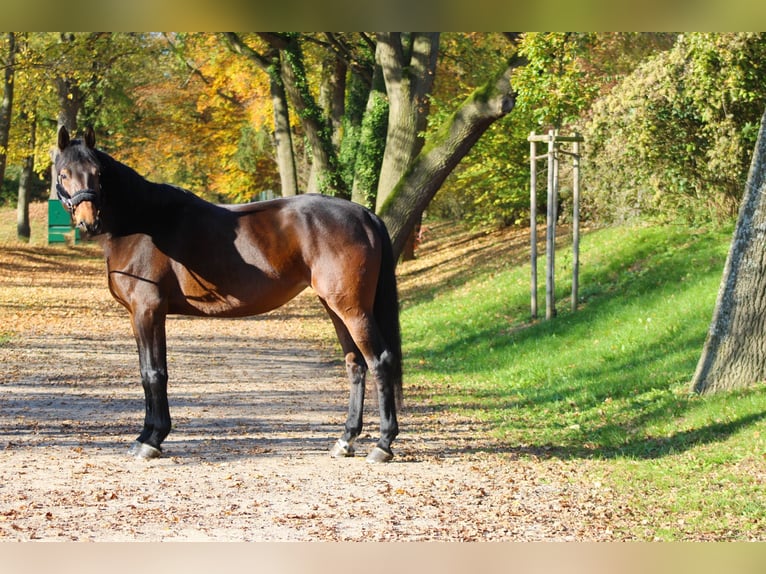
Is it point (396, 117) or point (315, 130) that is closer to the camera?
point (396, 117)

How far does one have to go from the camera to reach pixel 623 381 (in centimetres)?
1156

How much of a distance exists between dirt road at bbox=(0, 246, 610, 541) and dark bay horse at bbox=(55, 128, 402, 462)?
645mm

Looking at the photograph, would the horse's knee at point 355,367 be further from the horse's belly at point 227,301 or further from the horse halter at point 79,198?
the horse halter at point 79,198

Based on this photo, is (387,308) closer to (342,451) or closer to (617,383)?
(342,451)

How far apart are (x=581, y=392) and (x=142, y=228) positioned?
5.62m

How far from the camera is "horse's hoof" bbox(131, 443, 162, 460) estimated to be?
847cm

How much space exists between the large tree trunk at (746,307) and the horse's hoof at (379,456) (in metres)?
3.46

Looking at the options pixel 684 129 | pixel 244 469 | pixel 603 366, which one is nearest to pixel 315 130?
pixel 684 129

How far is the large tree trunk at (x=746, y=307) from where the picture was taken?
9.70 m

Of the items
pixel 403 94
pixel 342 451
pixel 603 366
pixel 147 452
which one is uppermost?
pixel 403 94

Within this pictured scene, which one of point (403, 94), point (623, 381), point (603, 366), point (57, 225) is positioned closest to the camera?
point (623, 381)

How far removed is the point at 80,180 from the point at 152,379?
1854mm

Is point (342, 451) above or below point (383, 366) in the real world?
below

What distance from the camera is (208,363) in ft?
51.2
